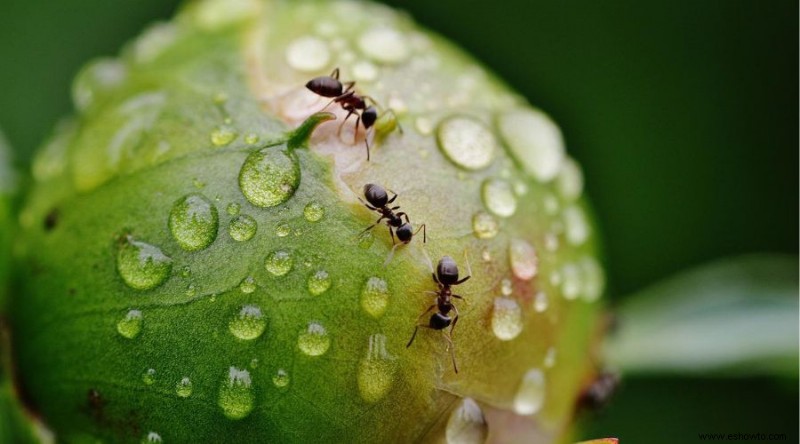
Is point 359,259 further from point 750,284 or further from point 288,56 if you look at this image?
point 750,284

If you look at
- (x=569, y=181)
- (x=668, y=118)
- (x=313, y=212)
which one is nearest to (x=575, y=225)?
(x=569, y=181)

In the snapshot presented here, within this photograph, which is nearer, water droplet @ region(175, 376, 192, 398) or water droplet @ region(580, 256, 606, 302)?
water droplet @ region(175, 376, 192, 398)

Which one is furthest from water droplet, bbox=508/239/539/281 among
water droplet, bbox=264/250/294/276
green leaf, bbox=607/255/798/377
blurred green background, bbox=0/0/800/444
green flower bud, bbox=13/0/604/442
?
blurred green background, bbox=0/0/800/444

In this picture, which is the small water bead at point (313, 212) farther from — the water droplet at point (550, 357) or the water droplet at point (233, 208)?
the water droplet at point (550, 357)

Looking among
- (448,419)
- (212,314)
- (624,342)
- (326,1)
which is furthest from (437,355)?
(624,342)

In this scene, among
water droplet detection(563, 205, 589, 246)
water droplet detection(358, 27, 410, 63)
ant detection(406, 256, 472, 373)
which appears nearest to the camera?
ant detection(406, 256, 472, 373)

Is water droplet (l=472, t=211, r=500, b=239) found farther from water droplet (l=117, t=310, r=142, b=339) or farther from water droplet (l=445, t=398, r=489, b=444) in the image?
water droplet (l=117, t=310, r=142, b=339)
